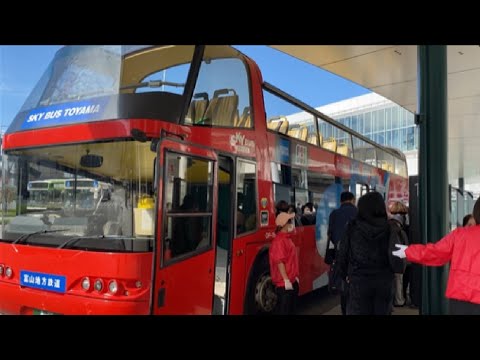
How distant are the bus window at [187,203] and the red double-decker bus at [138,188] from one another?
0.01 metres

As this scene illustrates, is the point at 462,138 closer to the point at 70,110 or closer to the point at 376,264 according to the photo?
the point at 376,264

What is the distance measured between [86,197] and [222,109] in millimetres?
2033

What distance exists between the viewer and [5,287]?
15.6 feet

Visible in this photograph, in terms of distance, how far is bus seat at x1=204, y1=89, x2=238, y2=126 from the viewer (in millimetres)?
5230

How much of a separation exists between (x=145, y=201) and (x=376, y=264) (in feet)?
7.38

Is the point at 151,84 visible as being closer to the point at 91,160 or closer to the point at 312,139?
the point at 91,160

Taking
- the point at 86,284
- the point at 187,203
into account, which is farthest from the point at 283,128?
the point at 86,284

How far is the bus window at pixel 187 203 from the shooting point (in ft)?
13.7

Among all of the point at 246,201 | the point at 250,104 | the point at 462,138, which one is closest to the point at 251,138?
the point at 250,104

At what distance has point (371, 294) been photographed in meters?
3.93

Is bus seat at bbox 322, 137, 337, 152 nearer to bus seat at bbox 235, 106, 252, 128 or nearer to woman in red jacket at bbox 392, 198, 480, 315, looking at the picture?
bus seat at bbox 235, 106, 252, 128

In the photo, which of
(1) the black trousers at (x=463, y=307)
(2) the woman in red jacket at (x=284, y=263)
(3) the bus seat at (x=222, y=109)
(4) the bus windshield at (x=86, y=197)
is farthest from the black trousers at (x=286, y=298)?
(1) the black trousers at (x=463, y=307)

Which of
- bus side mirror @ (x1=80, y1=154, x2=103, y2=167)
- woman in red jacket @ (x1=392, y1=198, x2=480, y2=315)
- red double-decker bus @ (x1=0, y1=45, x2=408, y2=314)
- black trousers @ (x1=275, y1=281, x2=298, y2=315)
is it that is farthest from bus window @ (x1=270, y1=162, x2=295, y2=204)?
woman in red jacket @ (x1=392, y1=198, x2=480, y2=315)

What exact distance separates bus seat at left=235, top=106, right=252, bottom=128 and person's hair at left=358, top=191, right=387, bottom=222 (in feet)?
7.60
